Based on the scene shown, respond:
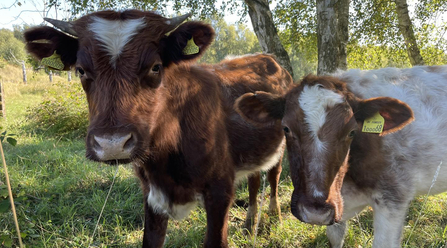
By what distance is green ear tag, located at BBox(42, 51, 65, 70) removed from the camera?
2422 millimetres

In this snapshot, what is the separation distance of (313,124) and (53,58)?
219 centimetres

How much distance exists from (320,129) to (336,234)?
65.7 inches

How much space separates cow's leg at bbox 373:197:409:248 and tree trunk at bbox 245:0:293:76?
4.51m

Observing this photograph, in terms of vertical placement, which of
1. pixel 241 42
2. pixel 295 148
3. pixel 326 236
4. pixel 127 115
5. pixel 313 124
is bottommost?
pixel 241 42

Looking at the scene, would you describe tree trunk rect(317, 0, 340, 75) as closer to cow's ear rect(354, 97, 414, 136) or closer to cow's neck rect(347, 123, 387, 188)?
cow's neck rect(347, 123, 387, 188)

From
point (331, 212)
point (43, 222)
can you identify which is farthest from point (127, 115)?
point (43, 222)

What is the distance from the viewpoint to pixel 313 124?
2305 millimetres

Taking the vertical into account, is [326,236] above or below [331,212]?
below

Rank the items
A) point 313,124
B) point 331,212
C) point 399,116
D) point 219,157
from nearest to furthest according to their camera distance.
Answer: point 331,212
point 313,124
point 399,116
point 219,157

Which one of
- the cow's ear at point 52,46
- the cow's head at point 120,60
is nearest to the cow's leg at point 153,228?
the cow's head at point 120,60

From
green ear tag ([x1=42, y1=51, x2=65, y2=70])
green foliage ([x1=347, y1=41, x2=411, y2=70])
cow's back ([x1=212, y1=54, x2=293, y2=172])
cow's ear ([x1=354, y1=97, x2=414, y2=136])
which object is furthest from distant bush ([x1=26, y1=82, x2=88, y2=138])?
green foliage ([x1=347, y1=41, x2=411, y2=70])

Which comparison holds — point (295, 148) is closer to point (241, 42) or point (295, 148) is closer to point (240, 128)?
point (240, 128)

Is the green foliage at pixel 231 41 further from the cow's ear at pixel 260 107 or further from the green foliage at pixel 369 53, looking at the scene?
the cow's ear at pixel 260 107

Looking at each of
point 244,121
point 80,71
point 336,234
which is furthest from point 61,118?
point 336,234
